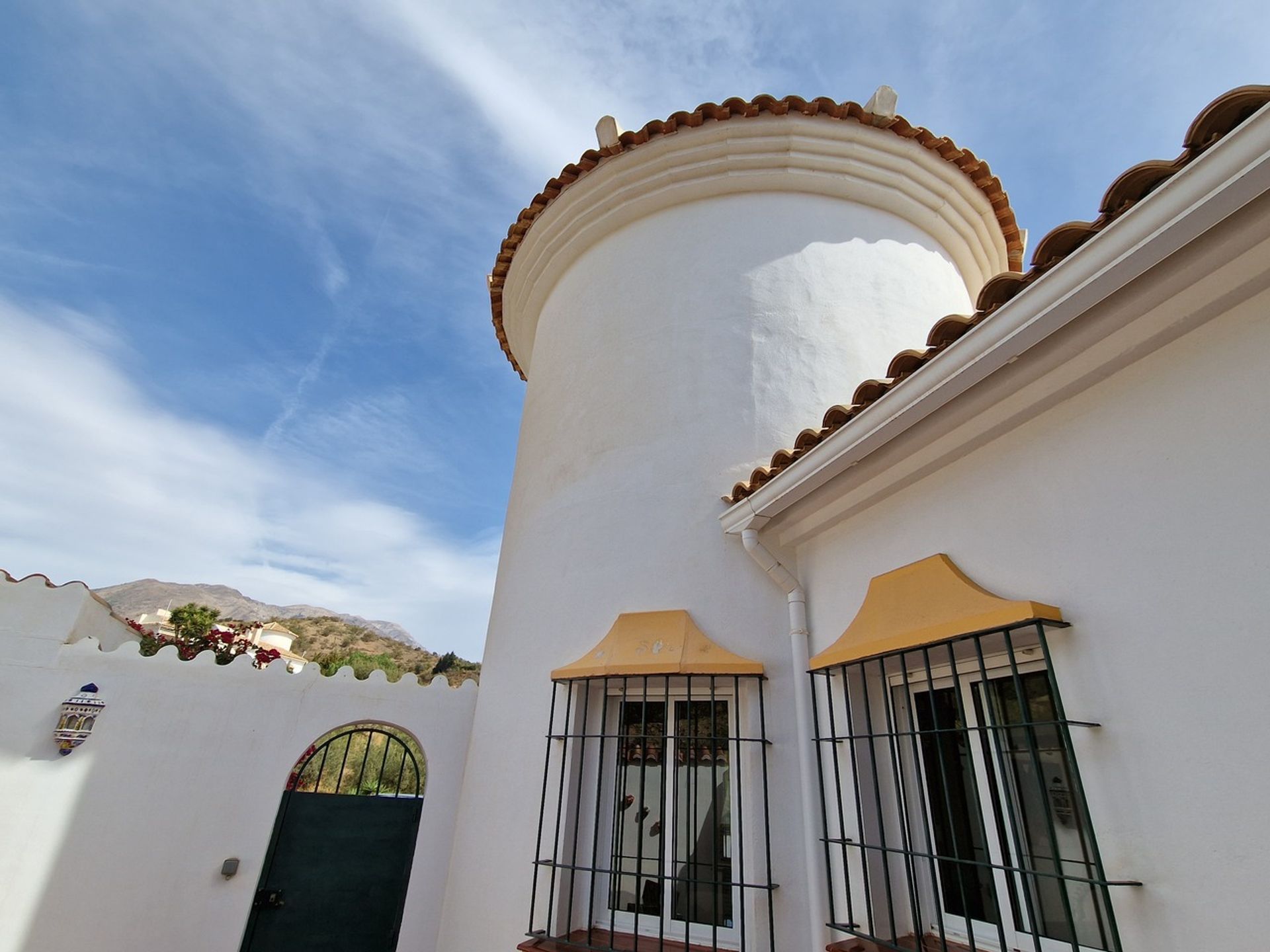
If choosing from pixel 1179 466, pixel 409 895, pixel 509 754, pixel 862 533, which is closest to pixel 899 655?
pixel 862 533

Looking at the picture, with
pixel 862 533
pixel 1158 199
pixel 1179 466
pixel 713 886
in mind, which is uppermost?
pixel 1158 199

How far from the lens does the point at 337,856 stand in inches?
213

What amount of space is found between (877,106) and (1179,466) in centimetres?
540

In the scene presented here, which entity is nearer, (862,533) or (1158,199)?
(1158,199)

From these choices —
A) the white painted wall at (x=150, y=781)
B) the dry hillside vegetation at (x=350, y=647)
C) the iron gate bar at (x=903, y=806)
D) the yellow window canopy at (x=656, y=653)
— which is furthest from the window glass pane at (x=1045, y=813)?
the dry hillside vegetation at (x=350, y=647)

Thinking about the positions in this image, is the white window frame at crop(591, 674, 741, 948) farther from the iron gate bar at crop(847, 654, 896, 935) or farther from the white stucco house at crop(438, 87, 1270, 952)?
the iron gate bar at crop(847, 654, 896, 935)

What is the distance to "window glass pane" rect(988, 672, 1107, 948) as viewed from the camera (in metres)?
2.73

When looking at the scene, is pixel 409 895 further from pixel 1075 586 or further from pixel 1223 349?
pixel 1223 349

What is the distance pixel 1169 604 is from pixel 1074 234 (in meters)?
1.56

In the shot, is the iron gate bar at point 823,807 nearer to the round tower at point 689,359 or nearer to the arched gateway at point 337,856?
the round tower at point 689,359

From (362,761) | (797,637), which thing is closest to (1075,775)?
(797,637)

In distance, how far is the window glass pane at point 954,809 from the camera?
130 inches

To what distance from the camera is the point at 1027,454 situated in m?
3.28

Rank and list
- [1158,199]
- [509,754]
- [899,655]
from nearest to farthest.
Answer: [1158,199] < [899,655] < [509,754]
